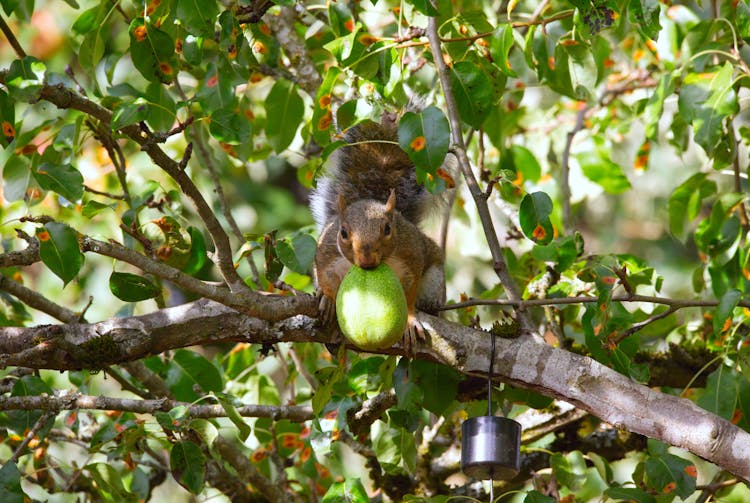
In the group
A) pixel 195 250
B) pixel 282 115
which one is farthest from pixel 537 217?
pixel 282 115

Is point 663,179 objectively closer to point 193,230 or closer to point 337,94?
point 337,94

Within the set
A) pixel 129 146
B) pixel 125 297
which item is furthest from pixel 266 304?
pixel 129 146

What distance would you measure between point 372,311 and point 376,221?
1.68 ft

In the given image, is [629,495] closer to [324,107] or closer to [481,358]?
[481,358]

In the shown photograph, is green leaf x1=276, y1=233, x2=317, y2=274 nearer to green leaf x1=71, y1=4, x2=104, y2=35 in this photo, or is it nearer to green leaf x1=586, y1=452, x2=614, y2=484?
green leaf x1=71, y1=4, x2=104, y2=35

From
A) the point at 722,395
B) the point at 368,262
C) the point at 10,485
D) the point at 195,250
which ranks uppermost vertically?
the point at 195,250

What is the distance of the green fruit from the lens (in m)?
1.81

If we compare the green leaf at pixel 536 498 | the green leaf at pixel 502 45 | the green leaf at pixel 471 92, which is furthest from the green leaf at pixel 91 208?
the green leaf at pixel 536 498

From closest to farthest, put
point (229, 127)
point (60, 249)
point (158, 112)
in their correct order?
point (60, 249), point (229, 127), point (158, 112)

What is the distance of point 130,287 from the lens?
6.79 ft

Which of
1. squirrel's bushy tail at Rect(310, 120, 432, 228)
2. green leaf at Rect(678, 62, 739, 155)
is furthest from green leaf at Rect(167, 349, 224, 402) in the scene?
green leaf at Rect(678, 62, 739, 155)

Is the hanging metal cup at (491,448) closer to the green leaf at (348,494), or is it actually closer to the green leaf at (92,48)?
the green leaf at (348,494)

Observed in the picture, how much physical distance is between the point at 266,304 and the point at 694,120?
1.07 metres

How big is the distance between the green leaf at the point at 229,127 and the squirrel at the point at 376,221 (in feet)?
0.80
